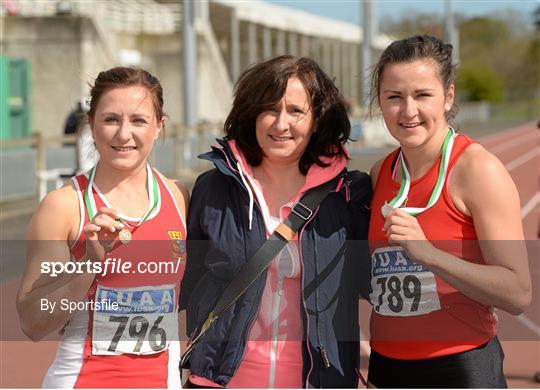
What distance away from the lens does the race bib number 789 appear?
9.47ft

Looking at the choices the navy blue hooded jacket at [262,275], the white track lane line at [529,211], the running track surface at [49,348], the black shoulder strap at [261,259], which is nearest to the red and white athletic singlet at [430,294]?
the navy blue hooded jacket at [262,275]

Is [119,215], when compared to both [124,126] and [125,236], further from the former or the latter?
[124,126]

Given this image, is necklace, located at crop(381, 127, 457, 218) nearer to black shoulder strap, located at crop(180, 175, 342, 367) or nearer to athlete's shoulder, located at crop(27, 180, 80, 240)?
black shoulder strap, located at crop(180, 175, 342, 367)

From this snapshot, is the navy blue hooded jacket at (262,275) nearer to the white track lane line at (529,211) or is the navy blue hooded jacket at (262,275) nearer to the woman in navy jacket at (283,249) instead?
the woman in navy jacket at (283,249)

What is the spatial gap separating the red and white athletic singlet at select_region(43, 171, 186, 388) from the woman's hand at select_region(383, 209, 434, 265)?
0.69 metres

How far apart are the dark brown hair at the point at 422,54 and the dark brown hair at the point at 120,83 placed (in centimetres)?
72

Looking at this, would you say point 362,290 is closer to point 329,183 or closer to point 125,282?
point 329,183

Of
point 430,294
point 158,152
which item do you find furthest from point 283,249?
point 158,152

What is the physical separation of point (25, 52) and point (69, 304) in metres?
23.7

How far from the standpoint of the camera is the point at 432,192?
9.43 feet

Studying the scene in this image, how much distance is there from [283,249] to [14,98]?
21.1 metres

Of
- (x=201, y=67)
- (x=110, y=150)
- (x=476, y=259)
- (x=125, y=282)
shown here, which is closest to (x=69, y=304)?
(x=125, y=282)

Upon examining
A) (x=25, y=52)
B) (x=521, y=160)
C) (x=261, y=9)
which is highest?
(x=261, y=9)

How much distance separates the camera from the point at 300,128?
310cm
